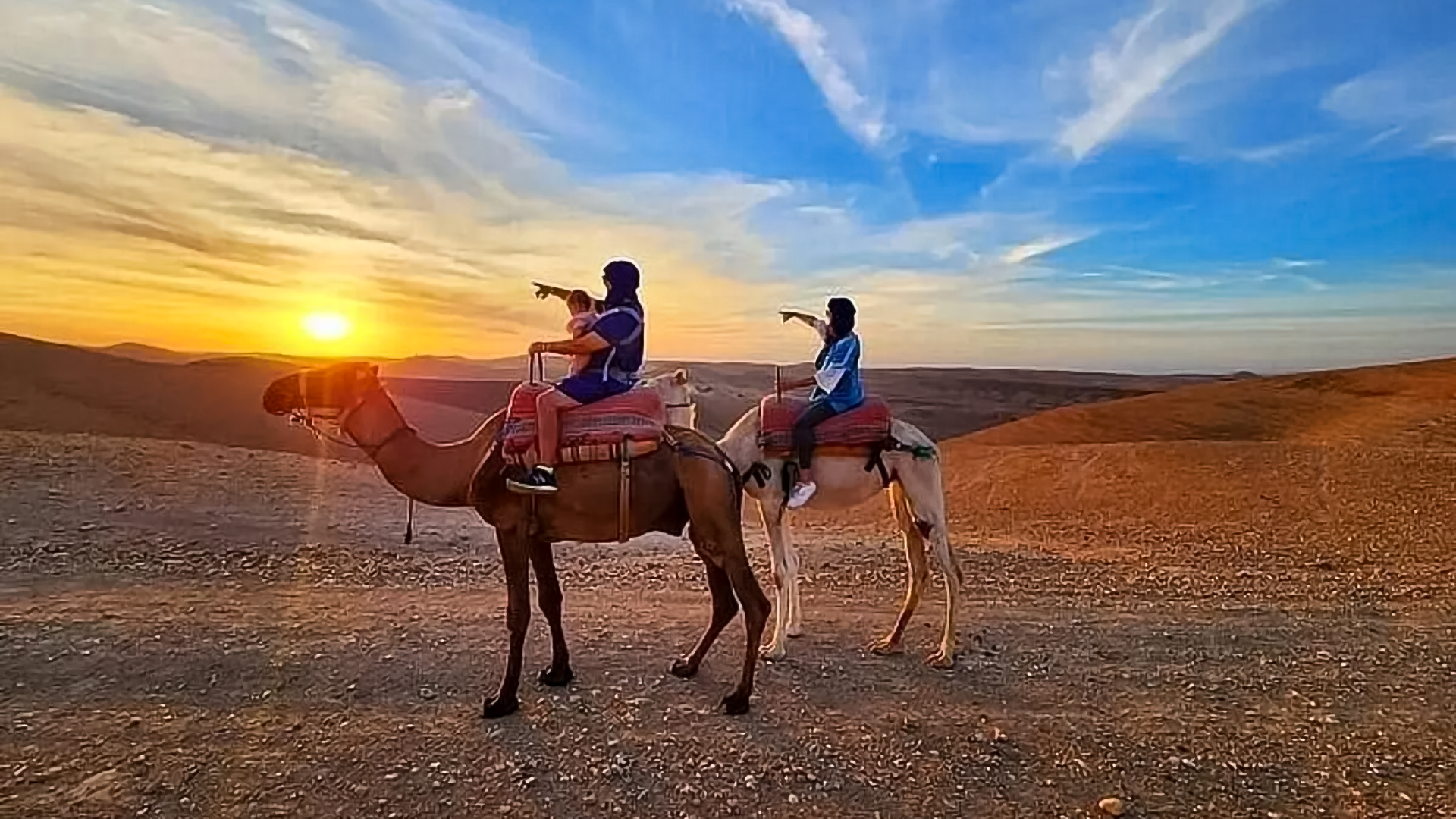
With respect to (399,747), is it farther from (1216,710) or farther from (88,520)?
(88,520)

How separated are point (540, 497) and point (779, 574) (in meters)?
2.51

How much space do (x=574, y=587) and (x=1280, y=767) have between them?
7.04 m

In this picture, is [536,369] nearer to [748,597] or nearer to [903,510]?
[748,597]

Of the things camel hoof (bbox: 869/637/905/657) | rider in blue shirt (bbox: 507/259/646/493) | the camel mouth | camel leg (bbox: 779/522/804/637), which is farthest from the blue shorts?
camel hoof (bbox: 869/637/905/657)

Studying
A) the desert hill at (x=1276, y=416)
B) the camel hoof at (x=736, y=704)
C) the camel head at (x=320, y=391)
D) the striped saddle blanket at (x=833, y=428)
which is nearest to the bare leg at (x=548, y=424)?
the camel head at (x=320, y=391)

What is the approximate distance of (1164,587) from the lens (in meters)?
11.0

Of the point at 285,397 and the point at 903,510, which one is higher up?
the point at 285,397

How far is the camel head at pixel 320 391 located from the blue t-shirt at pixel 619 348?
1.68m

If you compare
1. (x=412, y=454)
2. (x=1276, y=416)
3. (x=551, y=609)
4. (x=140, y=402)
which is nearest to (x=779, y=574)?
(x=551, y=609)

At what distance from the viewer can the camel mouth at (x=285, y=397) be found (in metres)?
6.50

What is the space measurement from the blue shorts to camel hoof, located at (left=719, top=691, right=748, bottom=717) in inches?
89.7

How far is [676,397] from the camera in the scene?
7805 mm

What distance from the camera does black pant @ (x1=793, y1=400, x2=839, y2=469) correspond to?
7.86 m

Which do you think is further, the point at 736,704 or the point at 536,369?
the point at 536,369
